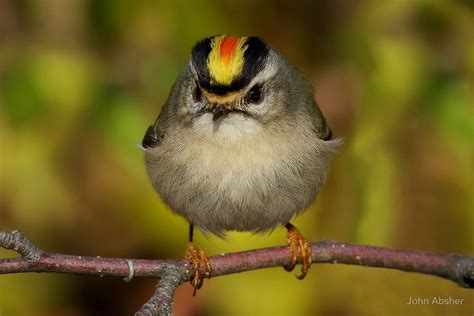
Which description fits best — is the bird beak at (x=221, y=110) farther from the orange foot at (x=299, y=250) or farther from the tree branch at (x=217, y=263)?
the orange foot at (x=299, y=250)

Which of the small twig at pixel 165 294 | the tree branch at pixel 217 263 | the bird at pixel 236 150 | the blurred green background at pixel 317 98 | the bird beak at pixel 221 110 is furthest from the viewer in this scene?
the blurred green background at pixel 317 98

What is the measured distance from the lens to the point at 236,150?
145 inches

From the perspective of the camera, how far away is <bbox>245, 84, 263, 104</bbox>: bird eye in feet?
12.2

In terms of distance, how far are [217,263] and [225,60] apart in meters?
0.93

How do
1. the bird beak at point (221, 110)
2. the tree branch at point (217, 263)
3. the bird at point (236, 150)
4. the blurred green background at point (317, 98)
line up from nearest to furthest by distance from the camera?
1. the tree branch at point (217, 263)
2. the bird beak at point (221, 110)
3. the bird at point (236, 150)
4. the blurred green background at point (317, 98)

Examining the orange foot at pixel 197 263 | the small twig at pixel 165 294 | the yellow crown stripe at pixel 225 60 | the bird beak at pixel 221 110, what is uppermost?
the yellow crown stripe at pixel 225 60

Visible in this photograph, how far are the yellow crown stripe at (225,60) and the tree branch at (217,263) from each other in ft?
2.64

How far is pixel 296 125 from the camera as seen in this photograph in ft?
13.1

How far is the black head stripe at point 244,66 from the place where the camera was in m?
3.62

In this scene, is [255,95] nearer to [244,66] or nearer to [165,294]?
[244,66]

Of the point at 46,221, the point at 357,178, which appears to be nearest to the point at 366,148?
the point at 357,178

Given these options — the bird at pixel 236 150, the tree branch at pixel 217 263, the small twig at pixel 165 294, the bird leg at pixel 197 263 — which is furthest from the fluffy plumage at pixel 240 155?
the small twig at pixel 165 294

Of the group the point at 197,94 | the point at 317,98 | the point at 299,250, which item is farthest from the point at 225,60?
the point at 317,98

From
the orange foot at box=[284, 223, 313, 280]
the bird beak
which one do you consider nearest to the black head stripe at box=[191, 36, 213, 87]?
the bird beak
